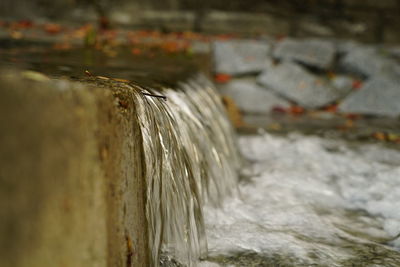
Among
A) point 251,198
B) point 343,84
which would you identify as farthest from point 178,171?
point 343,84

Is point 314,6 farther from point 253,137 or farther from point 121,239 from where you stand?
point 121,239

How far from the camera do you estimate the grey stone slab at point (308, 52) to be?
5.59 metres

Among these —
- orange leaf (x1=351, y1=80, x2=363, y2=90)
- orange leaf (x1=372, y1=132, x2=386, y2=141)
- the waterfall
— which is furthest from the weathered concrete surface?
orange leaf (x1=351, y1=80, x2=363, y2=90)

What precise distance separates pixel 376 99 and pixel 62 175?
4856 mm

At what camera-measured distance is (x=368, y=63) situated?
5520 mm

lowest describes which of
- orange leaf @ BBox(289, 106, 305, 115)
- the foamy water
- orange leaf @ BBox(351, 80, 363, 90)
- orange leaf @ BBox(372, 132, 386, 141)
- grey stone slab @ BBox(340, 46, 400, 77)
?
the foamy water

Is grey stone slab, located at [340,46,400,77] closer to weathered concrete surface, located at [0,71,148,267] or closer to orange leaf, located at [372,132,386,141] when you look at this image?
orange leaf, located at [372,132,386,141]

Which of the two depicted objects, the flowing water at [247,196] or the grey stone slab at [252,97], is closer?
the flowing water at [247,196]

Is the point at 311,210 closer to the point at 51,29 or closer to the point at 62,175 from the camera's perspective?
the point at 62,175

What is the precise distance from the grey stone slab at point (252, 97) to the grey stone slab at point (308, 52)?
1.97 feet

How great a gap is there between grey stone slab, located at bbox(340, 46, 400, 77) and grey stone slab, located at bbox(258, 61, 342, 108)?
1.32ft

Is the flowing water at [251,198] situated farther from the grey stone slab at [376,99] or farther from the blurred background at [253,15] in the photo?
the blurred background at [253,15]

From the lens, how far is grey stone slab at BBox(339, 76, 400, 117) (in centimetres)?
505

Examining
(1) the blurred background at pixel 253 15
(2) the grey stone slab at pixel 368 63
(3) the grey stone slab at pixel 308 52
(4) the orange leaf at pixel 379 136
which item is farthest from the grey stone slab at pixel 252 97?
(1) the blurred background at pixel 253 15
